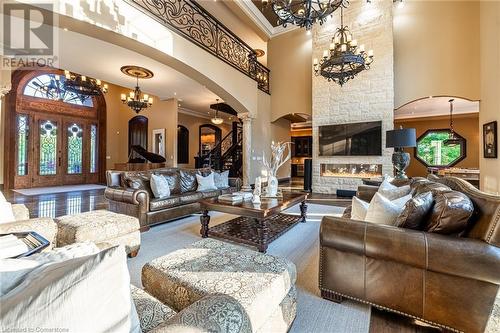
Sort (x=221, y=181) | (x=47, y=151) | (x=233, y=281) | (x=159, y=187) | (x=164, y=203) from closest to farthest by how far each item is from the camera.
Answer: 1. (x=233, y=281)
2. (x=164, y=203)
3. (x=159, y=187)
4. (x=221, y=181)
5. (x=47, y=151)

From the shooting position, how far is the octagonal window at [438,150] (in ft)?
33.8

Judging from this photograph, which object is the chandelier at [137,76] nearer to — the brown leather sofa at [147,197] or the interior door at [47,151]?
the brown leather sofa at [147,197]

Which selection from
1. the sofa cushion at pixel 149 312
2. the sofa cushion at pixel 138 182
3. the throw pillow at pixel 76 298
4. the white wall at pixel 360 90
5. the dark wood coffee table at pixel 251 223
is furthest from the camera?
the white wall at pixel 360 90

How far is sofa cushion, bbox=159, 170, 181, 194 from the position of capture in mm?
4528

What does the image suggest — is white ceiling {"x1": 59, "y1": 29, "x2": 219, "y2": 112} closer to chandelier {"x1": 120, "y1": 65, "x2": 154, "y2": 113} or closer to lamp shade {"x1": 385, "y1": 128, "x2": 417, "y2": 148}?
chandelier {"x1": 120, "y1": 65, "x2": 154, "y2": 113}

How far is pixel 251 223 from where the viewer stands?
367 cm

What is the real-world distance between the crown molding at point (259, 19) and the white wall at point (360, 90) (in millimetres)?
1668

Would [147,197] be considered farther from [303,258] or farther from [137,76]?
[137,76]

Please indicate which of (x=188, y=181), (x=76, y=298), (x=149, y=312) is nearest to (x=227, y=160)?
(x=188, y=181)

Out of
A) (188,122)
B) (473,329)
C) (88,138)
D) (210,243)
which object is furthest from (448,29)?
(88,138)

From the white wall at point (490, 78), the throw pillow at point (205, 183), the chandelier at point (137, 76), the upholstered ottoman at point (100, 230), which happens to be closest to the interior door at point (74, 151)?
the chandelier at point (137, 76)

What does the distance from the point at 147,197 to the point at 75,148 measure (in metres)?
8.29

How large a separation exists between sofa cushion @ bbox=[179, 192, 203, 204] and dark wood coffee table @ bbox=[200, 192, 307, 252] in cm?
107

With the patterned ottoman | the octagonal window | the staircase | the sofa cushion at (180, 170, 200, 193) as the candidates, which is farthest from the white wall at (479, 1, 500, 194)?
the staircase
